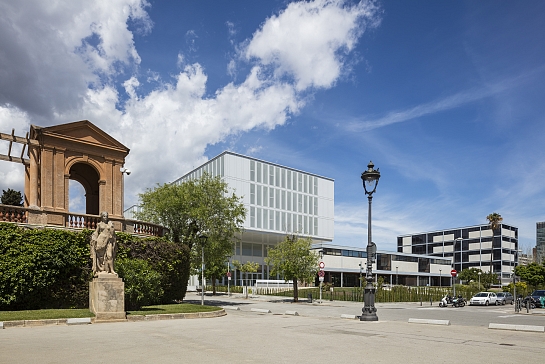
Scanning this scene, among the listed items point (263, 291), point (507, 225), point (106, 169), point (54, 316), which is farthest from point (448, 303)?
point (507, 225)

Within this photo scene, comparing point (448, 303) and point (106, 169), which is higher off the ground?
point (106, 169)

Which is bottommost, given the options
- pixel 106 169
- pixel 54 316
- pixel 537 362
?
pixel 54 316

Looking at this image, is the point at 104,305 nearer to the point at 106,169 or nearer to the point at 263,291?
the point at 106,169

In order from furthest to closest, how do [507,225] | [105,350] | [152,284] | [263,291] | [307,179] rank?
[507,225] → [307,179] → [263,291] → [152,284] → [105,350]

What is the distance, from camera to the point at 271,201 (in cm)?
7312

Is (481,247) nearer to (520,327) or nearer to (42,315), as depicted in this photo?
(520,327)

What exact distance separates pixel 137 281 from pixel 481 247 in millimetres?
113464

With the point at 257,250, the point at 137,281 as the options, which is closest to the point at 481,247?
the point at 257,250

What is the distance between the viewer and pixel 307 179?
79188 mm

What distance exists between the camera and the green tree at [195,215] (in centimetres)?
3127

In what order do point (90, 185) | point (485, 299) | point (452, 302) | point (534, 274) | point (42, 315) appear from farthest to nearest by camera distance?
point (534, 274) → point (485, 299) → point (452, 302) → point (90, 185) → point (42, 315)

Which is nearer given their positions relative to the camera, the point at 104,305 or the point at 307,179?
the point at 104,305

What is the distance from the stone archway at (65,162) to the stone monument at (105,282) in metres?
4.24

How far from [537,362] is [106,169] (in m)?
21.6
